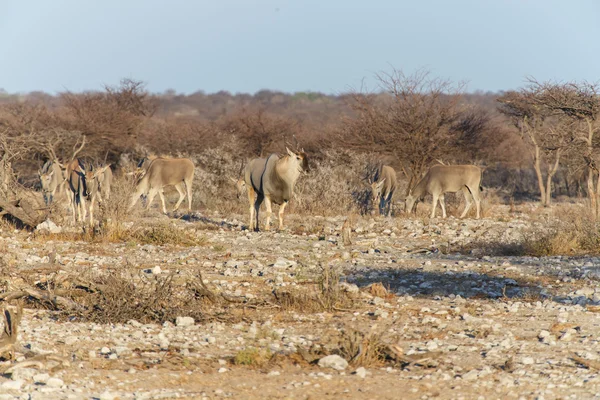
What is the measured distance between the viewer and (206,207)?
853 inches

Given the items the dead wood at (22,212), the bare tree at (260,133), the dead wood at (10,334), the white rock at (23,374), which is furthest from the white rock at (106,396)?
the bare tree at (260,133)

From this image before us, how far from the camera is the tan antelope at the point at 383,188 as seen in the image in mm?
19825

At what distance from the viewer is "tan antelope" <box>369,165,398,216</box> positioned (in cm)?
1983

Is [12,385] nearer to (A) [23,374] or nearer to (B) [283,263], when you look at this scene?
(A) [23,374]

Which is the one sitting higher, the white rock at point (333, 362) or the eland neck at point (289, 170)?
the eland neck at point (289, 170)

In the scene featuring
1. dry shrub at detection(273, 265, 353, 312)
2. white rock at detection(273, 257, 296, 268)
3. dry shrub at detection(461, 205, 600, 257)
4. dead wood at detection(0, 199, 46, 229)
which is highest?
dead wood at detection(0, 199, 46, 229)

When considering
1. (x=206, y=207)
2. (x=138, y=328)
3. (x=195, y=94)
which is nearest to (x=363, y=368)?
(x=138, y=328)

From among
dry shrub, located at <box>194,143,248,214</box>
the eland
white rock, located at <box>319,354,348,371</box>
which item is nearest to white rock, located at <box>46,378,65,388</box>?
white rock, located at <box>319,354,348,371</box>

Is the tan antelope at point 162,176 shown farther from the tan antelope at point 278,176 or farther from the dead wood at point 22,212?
the dead wood at point 22,212

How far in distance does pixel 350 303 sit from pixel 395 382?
2.55 metres

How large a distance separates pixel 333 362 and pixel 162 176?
47.6ft

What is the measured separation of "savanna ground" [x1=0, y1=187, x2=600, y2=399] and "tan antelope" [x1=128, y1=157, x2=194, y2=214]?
642 cm

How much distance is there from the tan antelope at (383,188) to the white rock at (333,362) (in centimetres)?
1356

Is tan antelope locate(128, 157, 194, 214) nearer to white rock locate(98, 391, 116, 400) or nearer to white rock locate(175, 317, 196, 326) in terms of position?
white rock locate(175, 317, 196, 326)
